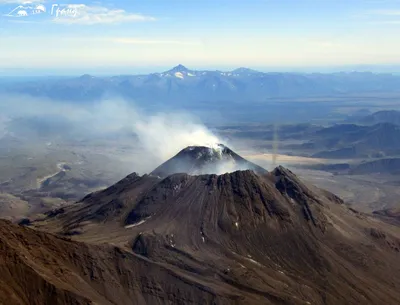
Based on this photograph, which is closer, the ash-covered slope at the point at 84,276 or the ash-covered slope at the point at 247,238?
the ash-covered slope at the point at 84,276

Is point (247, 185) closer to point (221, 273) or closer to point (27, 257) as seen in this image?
point (221, 273)

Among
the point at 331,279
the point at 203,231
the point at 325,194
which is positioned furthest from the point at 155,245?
the point at 325,194

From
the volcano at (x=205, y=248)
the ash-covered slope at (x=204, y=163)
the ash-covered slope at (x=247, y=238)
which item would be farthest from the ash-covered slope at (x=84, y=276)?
the ash-covered slope at (x=204, y=163)

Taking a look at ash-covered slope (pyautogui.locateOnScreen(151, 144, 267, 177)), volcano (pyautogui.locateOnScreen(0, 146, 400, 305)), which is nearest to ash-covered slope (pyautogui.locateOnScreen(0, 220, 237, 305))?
volcano (pyautogui.locateOnScreen(0, 146, 400, 305))

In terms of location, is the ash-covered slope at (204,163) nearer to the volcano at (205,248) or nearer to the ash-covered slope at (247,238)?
the volcano at (205,248)

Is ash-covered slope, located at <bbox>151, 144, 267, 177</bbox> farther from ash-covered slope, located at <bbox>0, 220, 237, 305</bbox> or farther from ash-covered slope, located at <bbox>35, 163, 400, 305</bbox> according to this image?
ash-covered slope, located at <bbox>0, 220, 237, 305</bbox>

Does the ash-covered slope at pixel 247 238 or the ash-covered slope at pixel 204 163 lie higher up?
the ash-covered slope at pixel 204 163
